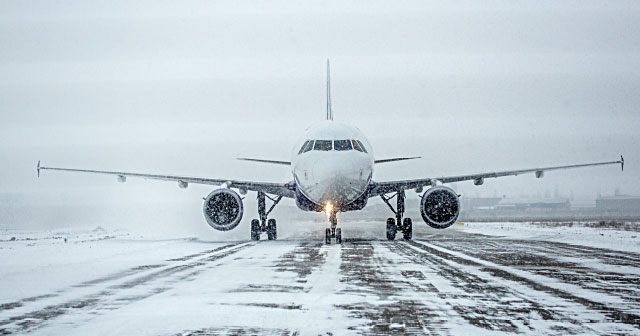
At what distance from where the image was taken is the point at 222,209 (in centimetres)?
2309

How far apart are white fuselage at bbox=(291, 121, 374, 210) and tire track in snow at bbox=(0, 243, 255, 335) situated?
648cm

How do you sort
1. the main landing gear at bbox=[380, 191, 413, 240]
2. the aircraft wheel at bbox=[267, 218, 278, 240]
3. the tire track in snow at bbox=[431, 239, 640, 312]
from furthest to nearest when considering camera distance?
1. the aircraft wheel at bbox=[267, 218, 278, 240]
2. the main landing gear at bbox=[380, 191, 413, 240]
3. the tire track in snow at bbox=[431, 239, 640, 312]

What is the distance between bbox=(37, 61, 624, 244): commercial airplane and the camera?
66.2ft

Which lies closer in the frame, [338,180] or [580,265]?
[580,265]

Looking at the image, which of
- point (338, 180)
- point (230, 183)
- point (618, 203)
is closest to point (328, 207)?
point (338, 180)

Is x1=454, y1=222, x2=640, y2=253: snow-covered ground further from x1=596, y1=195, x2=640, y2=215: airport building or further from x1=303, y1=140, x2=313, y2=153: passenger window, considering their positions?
x1=596, y1=195, x2=640, y2=215: airport building

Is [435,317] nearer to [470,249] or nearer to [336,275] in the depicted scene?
[336,275]

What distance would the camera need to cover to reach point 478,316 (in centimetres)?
716

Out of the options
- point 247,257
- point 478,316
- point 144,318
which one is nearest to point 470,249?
point 247,257

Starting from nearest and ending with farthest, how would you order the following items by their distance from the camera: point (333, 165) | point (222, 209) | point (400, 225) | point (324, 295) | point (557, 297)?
point (557, 297), point (324, 295), point (333, 165), point (222, 209), point (400, 225)

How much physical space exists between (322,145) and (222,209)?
196 inches

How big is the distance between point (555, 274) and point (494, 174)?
1391cm

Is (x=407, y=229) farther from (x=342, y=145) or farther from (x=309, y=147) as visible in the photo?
(x=309, y=147)

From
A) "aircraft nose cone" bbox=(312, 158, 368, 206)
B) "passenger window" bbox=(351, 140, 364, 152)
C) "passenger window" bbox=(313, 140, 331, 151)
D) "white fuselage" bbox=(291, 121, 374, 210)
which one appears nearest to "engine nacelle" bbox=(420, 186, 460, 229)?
"white fuselage" bbox=(291, 121, 374, 210)
